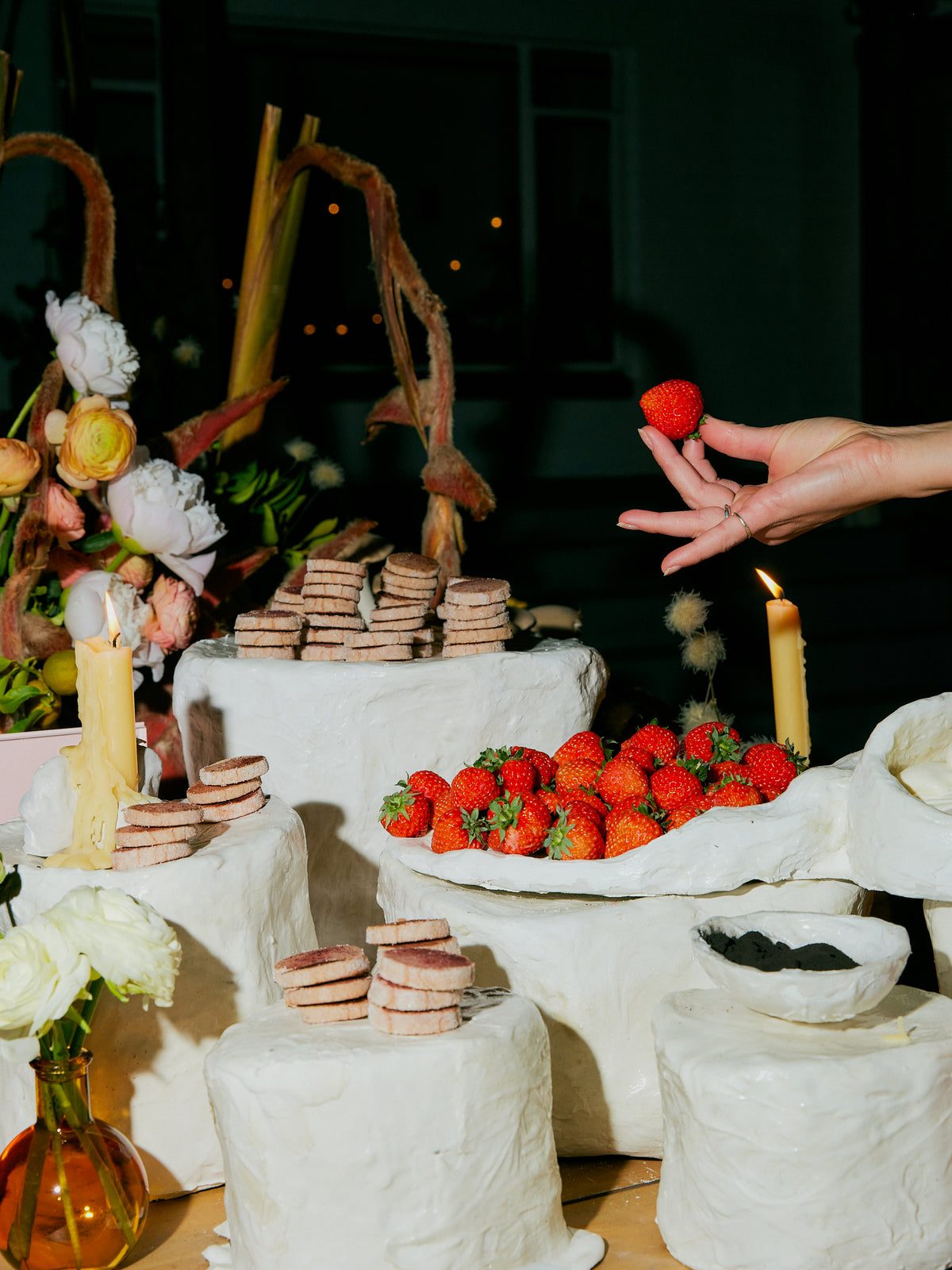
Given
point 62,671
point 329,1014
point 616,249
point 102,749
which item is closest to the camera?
point 329,1014

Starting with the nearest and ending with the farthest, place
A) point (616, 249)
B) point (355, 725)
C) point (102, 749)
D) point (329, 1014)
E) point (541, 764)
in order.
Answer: point (329, 1014) < point (102, 749) < point (541, 764) < point (355, 725) < point (616, 249)

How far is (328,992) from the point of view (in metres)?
1.41

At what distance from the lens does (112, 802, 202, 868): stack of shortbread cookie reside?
1.52 metres

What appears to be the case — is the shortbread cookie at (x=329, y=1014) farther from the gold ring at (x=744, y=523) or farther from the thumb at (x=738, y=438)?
the thumb at (x=738, y=438)

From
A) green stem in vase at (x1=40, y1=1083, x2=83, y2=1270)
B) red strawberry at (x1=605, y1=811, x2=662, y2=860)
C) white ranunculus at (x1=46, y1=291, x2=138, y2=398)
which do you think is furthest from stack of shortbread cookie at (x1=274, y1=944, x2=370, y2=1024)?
white ranunculus at (x1=46, y1=291, x2=138, y2=398)

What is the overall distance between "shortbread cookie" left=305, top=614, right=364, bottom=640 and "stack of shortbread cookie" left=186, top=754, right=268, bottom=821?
0.37 m

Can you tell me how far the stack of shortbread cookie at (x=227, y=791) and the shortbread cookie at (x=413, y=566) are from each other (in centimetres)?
49

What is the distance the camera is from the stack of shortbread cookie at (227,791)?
1697mm

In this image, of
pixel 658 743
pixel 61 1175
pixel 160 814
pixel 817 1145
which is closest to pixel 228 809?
pixel 160 814

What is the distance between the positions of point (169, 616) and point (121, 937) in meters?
0.90

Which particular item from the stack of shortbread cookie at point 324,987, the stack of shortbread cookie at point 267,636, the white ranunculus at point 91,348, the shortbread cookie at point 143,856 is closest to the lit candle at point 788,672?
the stack of shortbread cookie at point 267,636

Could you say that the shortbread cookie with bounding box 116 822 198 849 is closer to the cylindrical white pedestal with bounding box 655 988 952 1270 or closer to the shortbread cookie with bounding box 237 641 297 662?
the shortbread cookie with bounding box 237 641 297 662

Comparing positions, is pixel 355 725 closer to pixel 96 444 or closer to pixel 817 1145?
pixel 96 444

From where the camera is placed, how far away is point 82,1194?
1.37 meters
